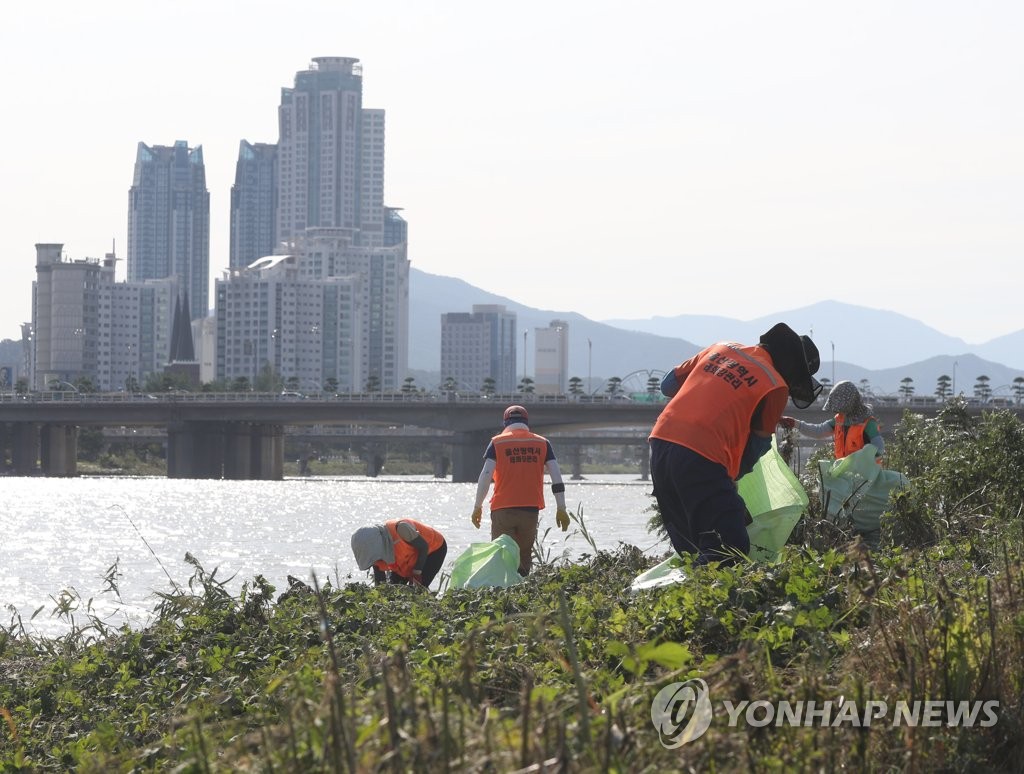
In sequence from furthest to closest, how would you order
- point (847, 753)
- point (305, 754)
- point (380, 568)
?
point (380, 568) → point (847, 753) → point (305, 754)

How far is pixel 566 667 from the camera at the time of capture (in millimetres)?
4652

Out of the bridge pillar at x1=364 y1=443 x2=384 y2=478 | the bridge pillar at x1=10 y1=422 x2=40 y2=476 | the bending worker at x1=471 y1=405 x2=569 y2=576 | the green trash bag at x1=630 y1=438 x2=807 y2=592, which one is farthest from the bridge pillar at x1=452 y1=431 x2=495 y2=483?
the green trash bag at x1=630 y1=438 x2=807 y2=592

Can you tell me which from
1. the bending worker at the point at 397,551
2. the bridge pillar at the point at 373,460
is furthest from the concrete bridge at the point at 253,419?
the bending worker at the point at 397,551

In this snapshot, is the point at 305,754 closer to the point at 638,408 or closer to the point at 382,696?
the point at 382,696

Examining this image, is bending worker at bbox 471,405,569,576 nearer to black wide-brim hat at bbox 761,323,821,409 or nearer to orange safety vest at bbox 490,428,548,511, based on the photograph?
orange safety vest at bbox 490,428,548,511

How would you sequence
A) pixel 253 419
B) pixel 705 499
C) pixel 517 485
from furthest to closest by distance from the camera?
pixel 253 419 → pixel 517 485 → pixel 705 499

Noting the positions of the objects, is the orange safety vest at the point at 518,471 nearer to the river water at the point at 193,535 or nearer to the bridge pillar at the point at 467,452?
the river water at the point at 193,535

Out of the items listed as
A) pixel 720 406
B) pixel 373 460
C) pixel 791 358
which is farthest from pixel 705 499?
pixel 373 460

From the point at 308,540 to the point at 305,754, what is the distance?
2797 cm

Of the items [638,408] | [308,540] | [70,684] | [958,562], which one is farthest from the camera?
[638,408]

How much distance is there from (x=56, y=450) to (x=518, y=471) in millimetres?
83440

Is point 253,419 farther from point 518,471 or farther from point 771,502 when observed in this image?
point 771,502

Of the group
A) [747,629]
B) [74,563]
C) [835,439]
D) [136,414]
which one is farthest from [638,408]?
[747,629]

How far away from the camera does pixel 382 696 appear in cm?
338
